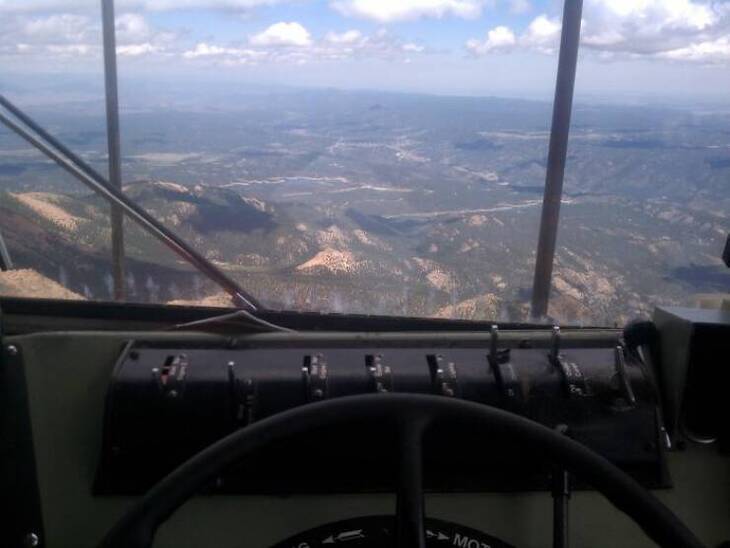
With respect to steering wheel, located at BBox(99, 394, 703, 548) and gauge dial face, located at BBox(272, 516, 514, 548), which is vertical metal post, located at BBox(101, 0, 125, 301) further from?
steering wheel, located at BBox(99, 394, 703, 548)

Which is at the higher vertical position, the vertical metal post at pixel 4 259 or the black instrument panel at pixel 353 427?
the vertical metal post at pixel 4 259

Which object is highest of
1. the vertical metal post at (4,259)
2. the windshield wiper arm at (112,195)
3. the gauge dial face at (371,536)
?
the windshield wiper arm at (112,195)

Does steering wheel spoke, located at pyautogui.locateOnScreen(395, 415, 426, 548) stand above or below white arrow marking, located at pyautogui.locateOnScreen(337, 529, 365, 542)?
above

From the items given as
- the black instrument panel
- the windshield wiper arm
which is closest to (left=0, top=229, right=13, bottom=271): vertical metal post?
the windshield wiper arm

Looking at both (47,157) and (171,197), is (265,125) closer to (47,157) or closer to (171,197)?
(171,197)

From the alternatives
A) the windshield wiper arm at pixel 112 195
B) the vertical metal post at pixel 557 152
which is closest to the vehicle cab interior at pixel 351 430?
the windshield wiper arm at pixel 112 195

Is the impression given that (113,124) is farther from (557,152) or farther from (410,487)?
(410,487)

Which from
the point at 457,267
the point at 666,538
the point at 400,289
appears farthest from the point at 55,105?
the point at 666,538

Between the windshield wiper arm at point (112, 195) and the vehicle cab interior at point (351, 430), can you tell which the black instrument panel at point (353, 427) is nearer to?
the vehicle cab interior at point (351, 430)
